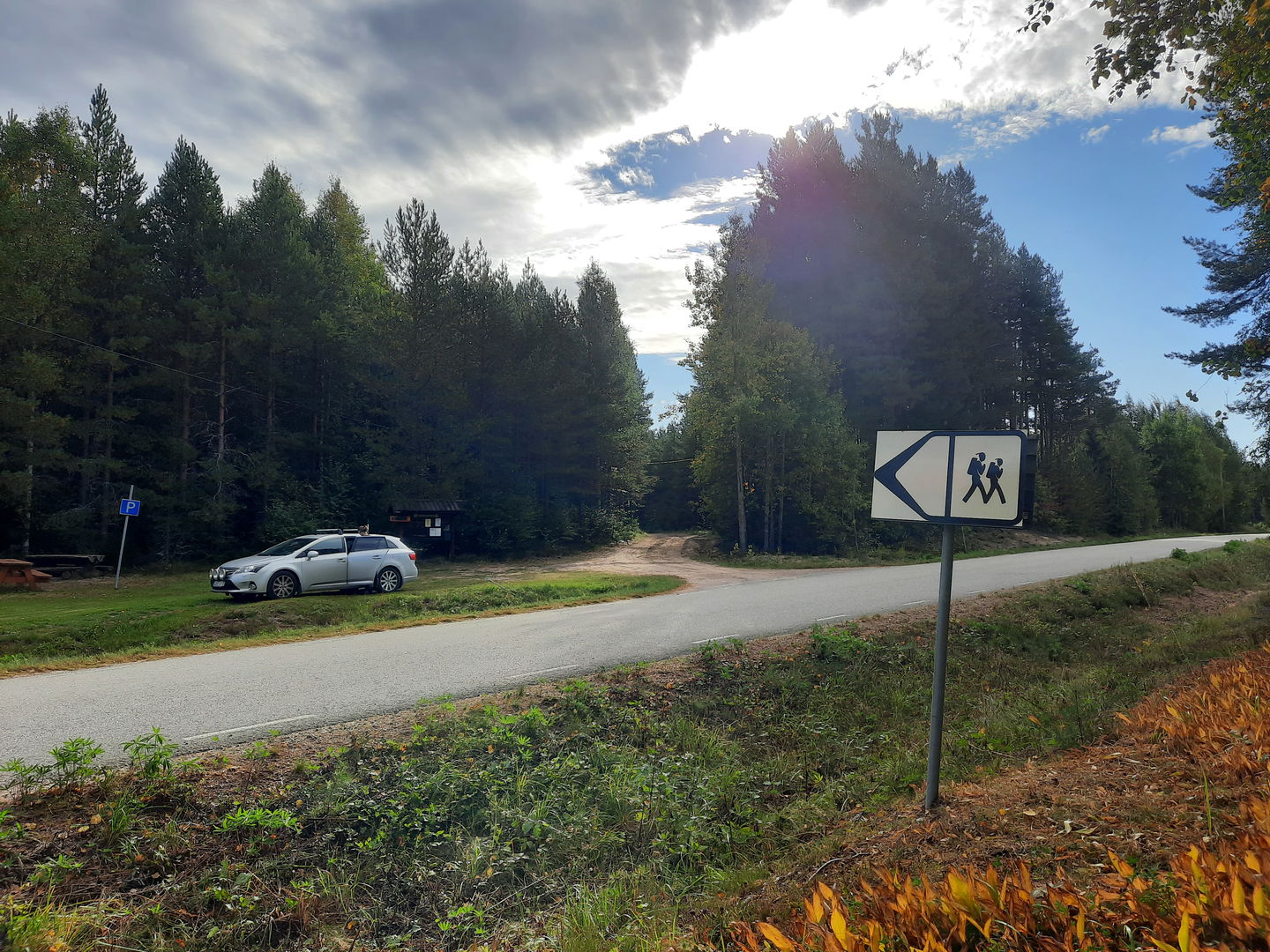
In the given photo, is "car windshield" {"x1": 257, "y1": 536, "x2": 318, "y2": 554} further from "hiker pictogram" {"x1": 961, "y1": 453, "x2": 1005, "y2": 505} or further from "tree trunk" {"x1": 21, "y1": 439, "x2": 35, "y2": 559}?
"hiker pictogram" {"x1": 961, "y1": 453, "x2": 1005, "y2": 505}

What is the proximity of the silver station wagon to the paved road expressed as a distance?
19.8ft

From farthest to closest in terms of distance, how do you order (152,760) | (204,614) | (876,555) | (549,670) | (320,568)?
(876,555), (320,568), (204,614), (549,670), (152,760)

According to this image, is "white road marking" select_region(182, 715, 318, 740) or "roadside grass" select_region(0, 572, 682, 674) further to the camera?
"roadside grass" select_region(0, 572, 682, 674)

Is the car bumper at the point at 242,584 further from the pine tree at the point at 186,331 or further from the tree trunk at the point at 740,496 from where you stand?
the tree trunk at the point at 740,496

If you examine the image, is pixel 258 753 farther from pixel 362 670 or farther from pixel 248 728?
pixel 362 670

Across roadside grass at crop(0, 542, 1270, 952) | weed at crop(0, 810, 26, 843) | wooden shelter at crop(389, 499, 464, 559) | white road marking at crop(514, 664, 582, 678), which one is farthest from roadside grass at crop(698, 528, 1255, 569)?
weed at crop(0, 810, 26, 843)

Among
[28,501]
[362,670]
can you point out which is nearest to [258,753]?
[362,670]

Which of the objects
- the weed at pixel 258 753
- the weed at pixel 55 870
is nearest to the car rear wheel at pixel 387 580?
the weed at pixel 258 753

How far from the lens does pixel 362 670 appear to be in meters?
8.33

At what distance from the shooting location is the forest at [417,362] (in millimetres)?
24922

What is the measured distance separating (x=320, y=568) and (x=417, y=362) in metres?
15.2

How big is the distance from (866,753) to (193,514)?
27.7 meters

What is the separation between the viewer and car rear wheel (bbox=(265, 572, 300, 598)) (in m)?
15.7

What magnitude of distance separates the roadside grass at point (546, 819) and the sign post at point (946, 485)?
1.31m
